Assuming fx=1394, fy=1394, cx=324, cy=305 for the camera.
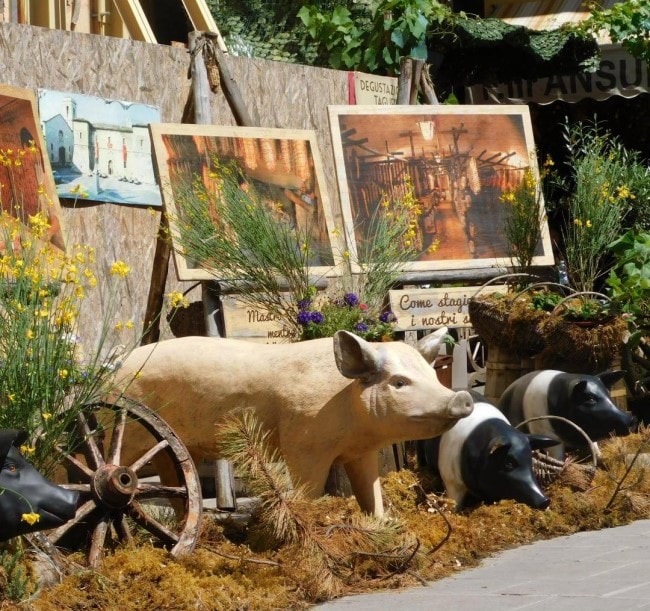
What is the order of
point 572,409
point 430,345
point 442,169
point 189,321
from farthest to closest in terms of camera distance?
point 442,169 < point 189,321 < point 572,409 < point 430,345

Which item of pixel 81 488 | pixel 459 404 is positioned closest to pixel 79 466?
pixel 81 488

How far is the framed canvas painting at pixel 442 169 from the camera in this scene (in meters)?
A: 8.66

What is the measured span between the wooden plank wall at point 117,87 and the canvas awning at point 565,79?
13.7ft

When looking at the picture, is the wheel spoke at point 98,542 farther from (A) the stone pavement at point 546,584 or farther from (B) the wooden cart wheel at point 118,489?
(A) the stone pavement at point 546,584

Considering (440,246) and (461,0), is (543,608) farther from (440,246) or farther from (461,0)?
(461,0)

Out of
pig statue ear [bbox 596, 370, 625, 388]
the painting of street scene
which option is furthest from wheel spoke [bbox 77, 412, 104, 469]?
pig statue ear [bbox 596, 370, 625, 388]

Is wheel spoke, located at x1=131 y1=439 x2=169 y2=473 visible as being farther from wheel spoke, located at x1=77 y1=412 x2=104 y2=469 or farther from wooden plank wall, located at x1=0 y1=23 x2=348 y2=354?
wooden plank wall, located at x1=0 y1=23 x2=348 y2=354

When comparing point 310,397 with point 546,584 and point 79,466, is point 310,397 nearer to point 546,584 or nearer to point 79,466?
point 79,466

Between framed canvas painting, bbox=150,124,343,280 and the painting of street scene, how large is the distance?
1.27ft

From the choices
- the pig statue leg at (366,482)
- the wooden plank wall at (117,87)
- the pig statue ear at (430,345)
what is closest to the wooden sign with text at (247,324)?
the wooden plank wall at (117,87)

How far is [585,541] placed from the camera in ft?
20.4

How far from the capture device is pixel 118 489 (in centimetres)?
509

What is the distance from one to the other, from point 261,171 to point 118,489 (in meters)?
3.41

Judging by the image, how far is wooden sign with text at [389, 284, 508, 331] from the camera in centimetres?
828
